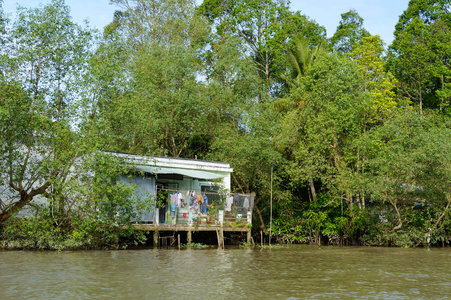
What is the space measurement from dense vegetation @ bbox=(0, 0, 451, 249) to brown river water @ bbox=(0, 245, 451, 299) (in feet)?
11.6

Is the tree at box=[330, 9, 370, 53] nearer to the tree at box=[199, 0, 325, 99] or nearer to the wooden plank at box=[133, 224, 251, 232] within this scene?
the tree at box=[199, 0, 325, 99]

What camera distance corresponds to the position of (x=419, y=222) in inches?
1065

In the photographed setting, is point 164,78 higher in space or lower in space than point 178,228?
higher

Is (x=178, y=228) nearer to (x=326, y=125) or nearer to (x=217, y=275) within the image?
(x=217, y=275)

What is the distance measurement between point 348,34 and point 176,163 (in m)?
24.4

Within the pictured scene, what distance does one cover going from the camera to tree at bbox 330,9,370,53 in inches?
1670

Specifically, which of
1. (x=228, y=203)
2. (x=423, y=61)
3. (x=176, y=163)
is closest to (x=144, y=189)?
(x=176, y=163)

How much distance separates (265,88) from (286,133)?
11133mm

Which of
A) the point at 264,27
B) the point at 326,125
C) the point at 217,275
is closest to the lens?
the point at 217,275

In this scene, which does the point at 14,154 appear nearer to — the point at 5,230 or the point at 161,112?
the point at 5,230

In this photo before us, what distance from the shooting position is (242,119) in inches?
1293

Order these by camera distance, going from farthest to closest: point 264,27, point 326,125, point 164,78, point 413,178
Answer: point 264,27, point 164,78, point 326,125, point 413,178

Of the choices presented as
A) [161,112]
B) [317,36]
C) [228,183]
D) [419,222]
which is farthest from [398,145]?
[317,36]

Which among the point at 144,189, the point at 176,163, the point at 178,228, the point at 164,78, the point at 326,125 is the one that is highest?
the point at 164,78
